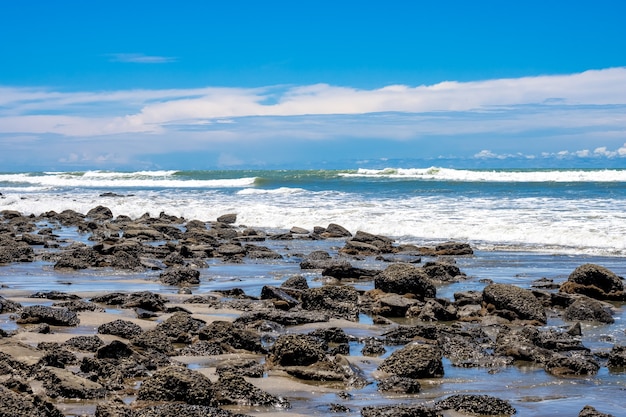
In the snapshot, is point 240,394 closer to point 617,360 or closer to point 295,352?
point 295,352

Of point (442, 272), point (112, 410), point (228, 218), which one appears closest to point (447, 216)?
point (228, 218)

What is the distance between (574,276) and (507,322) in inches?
96.2

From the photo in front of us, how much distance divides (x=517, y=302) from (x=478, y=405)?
410cm

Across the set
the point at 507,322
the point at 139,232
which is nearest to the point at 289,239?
the point at 139,232

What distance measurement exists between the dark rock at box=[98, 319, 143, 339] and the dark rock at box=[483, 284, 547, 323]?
429cm

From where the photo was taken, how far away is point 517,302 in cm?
964

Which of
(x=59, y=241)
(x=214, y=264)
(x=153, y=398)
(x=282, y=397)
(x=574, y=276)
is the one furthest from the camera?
(x=59, y=241)

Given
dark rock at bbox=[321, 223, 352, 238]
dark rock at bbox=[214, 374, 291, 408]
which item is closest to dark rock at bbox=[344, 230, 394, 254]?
dark rock at bbox=[321, 223, 352, 238]

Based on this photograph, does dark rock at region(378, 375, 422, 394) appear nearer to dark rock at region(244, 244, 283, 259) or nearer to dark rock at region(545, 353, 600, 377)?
dark rock at region(545, 353, 600, 377)

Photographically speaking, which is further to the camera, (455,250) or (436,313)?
(455,250)

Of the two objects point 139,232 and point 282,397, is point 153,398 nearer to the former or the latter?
point 282,397

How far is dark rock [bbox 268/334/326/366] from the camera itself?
6.84 m

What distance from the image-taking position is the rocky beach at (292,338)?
572 centimetres

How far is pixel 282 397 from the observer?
19.5 ft
